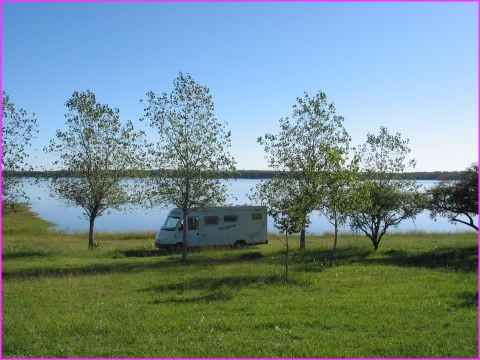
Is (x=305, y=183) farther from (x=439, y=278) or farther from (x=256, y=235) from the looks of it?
(x=256, y=235)

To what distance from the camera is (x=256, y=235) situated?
27.8 meters

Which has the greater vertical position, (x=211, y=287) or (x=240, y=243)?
(x=240, y=243)

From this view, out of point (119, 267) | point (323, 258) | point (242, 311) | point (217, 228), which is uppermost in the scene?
point (217, 228)

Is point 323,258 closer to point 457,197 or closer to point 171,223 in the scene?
point 457,197

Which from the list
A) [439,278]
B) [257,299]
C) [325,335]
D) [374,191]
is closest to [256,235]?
[374,191]

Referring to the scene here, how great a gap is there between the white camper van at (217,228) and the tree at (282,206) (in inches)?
409

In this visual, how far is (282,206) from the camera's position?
14.9 meters

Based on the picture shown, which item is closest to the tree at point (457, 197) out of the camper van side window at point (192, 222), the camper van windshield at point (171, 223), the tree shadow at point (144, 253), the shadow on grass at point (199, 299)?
the camper van side window at point (192, 222)

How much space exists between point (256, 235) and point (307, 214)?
12.4 metres

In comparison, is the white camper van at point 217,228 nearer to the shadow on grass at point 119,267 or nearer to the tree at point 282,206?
the shadow on grass at point 119,267

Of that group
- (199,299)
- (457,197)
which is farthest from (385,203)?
(199,299)

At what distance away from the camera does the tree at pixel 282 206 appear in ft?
48.4

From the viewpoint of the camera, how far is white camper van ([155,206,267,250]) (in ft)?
85.0

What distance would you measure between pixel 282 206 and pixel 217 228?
488 inches
